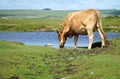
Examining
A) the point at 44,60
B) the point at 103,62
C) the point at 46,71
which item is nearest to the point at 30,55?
the point at 44,60

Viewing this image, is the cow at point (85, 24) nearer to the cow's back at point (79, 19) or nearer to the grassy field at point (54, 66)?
Answer: the cow's back at point (79, 19)

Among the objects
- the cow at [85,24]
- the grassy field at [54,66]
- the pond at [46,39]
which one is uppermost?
the grassy field at [54,66]

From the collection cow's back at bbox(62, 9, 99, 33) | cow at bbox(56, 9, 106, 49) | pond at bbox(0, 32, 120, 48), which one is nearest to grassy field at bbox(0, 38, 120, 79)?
cow at bbox(56, 9, 106, 49)

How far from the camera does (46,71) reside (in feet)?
79.5

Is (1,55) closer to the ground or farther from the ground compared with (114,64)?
closer to the ground

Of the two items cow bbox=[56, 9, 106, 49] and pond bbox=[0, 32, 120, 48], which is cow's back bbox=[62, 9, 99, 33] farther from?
pond bbox=[0, 32, 120, 48]

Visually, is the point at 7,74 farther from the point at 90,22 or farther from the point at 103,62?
the point at 90,22

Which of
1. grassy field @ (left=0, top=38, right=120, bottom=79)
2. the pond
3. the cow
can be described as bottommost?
the pond

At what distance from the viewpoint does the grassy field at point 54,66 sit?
21.2 meters

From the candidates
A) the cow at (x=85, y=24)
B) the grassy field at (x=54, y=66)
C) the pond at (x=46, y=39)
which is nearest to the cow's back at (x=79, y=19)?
the cow at (x=85, y=24)

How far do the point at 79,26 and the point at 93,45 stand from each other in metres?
2.64

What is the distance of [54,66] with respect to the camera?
2602cm

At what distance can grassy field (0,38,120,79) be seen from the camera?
2117cm

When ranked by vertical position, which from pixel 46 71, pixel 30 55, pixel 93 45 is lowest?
pixel 93 45
